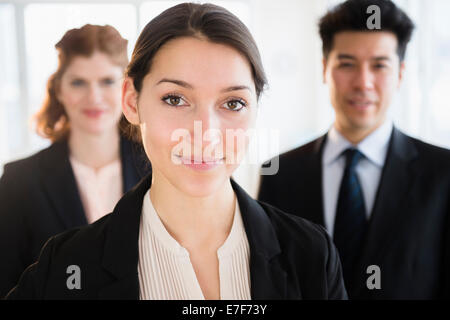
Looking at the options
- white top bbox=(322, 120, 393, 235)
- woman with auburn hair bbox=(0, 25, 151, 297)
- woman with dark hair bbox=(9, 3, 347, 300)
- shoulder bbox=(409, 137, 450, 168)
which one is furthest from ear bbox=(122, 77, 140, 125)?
shoulder bbox=(409, 137, 450, 168)

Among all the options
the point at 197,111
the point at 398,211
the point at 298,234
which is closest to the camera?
the point at 197,111

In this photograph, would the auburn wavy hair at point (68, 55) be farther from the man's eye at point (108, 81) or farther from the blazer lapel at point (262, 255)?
the blazer lapel at point (262, 255)

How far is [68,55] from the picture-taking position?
86 centimetres

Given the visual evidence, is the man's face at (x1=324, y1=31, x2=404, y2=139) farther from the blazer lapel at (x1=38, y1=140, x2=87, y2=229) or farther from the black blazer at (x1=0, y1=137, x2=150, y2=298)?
the blazer lapel at (x1=38, y1=140, x2=87, y2=229)

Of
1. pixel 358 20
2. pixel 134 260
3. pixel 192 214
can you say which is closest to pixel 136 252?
pixel 134 260

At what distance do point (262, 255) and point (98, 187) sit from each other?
0.35 metres

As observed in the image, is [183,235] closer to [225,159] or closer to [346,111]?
[225,159]

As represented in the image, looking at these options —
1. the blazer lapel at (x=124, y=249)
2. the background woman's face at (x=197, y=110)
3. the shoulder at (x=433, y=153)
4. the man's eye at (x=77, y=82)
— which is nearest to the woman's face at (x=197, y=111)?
the background woman's face at (x=197, y=110)

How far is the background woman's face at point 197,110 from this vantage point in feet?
2.15

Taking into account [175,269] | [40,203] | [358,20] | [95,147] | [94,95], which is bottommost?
[175,269]

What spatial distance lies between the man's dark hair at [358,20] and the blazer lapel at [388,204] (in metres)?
0.24

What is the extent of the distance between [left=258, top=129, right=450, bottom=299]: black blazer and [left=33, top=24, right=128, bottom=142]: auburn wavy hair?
0.39m

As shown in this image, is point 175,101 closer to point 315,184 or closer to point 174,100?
point 174,100

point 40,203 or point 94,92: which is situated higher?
point 94,92
